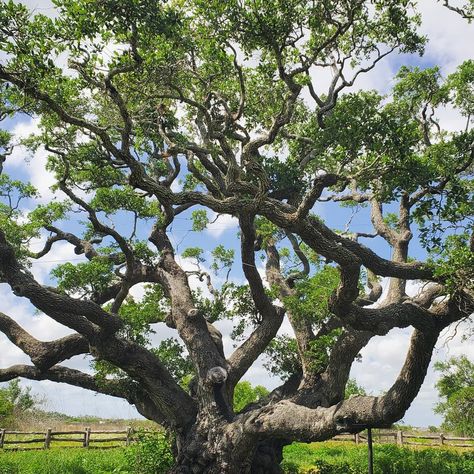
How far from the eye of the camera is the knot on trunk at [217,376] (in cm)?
1079

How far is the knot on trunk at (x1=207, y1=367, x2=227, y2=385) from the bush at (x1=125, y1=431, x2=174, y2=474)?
6.74 ft

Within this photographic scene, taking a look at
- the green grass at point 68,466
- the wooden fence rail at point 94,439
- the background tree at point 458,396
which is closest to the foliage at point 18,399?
the wooden fence rail at point 94,439

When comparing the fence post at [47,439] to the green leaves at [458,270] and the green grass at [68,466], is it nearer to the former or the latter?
the green grass at [68,466]

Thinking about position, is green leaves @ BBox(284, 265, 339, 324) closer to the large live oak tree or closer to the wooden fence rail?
the large live oak tree

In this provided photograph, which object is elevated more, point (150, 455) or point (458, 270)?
point (458, 270)

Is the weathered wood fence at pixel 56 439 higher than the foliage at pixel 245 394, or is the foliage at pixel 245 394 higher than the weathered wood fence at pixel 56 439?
the foliage at pixel 245 394

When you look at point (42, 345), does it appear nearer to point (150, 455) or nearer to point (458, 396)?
point (150, 455)

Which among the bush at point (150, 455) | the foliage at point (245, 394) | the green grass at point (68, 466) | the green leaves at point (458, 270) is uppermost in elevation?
the green leaves at point (458, 270)

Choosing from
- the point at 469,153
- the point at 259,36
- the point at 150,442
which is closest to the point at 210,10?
the point at 259,36

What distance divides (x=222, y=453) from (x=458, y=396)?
83.2ft

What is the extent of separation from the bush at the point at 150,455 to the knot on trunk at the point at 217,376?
6.74 feet

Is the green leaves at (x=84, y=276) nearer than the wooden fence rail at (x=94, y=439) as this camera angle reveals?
Yes

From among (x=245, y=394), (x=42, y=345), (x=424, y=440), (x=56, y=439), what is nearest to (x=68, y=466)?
(x=42, y=345)

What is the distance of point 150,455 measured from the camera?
11656 mm
